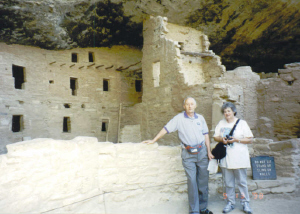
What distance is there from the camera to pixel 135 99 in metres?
14.3

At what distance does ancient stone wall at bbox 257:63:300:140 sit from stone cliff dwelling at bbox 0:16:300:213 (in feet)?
0.10

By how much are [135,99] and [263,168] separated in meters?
10.2

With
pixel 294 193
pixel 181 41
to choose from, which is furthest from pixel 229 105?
pixel 181 41

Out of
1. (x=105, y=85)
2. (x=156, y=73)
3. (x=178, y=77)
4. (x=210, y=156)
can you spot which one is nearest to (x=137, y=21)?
(x=156, y=73)

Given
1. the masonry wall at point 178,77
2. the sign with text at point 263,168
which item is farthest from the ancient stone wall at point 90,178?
the masonry wall at point 178,77

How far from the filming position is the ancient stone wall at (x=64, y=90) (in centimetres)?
1048

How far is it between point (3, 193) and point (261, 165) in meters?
4.16

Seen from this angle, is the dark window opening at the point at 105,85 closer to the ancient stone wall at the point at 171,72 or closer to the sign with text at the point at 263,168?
the ancient stone wall at the point at 171,72

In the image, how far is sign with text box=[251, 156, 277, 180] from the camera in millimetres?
4633

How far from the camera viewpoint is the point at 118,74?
13.9 meters

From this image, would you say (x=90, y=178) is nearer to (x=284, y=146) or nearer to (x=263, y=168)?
(x=263, y=168)

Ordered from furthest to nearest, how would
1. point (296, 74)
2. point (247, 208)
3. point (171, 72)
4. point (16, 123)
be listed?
point (16, 123), point (171, 72), point (296, 74), point (247, 208)

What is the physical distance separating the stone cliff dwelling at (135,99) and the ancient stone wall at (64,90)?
0.14 ft

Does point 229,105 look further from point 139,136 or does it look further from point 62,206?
point 139,136
